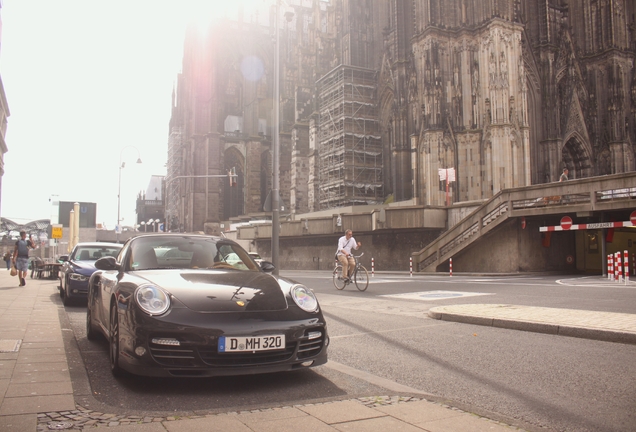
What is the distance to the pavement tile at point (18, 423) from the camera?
311cm

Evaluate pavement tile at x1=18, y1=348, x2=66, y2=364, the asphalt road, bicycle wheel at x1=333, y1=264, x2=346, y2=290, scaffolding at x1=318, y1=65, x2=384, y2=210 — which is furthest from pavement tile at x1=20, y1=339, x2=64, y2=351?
scaffolding at x1=318, y1=65, x2=384, y2=210

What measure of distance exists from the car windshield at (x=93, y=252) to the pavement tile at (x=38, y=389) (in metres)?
9.01

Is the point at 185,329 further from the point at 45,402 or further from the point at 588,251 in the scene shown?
the point at 588,251

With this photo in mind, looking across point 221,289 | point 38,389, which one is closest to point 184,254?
point 221,289

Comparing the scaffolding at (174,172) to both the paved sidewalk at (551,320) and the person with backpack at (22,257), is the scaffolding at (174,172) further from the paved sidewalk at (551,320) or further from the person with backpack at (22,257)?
the paved sidewalk at (551,320)

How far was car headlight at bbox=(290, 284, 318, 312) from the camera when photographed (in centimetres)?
462

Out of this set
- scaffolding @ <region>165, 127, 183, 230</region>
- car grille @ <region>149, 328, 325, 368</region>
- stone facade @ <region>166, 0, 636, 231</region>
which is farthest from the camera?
scaffolding @ <region>165, 127, 183, 230</region>

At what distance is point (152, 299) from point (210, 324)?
567mm

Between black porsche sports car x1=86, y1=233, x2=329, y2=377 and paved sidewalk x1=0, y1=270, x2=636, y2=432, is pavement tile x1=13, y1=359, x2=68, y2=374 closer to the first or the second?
paved sidewalk x1=0, y1=270, x2=636, y2=432

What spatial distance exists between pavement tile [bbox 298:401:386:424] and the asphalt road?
22 centimetres

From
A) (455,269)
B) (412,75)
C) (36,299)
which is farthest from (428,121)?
(36,299)

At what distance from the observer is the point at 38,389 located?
3.98 metres

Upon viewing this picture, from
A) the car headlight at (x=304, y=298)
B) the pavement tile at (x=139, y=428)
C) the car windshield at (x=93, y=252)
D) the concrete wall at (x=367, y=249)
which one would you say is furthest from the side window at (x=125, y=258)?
the concrete wall at (x=367, y=249)

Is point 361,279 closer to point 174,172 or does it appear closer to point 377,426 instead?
point 377,426
